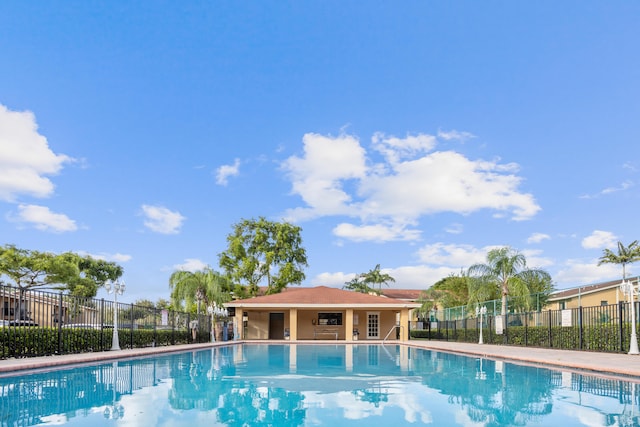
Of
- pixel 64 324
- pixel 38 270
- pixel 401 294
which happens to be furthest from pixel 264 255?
pixel 64 324

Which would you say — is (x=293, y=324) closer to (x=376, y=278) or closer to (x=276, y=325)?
(x=276, y=325)

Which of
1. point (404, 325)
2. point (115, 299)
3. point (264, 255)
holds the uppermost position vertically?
point (264, 255)

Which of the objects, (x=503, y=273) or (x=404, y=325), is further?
(x=404, y=325)

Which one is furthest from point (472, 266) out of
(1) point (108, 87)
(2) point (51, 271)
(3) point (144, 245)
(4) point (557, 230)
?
(2) point (51, 271)

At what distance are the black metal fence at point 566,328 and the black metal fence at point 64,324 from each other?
1667 centimetres

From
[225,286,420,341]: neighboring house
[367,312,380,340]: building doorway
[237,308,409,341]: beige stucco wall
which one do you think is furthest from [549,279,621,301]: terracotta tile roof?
[367,312,380,340]: building doorway

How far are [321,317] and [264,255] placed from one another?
14.2 metres

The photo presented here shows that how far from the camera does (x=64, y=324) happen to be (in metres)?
16.3

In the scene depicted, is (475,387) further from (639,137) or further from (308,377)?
(639,137)

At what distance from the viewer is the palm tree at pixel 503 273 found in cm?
3045

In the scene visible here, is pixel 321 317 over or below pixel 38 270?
below

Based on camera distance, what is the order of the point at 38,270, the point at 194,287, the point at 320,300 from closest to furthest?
the point at 320,300 → the point at 194,287 → the point at 38,270

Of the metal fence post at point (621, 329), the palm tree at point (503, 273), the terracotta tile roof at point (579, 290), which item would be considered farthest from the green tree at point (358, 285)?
the metal fence post at point (621, 329)

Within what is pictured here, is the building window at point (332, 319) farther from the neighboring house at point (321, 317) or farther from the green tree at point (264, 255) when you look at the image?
the green tree at point (264, 255)
